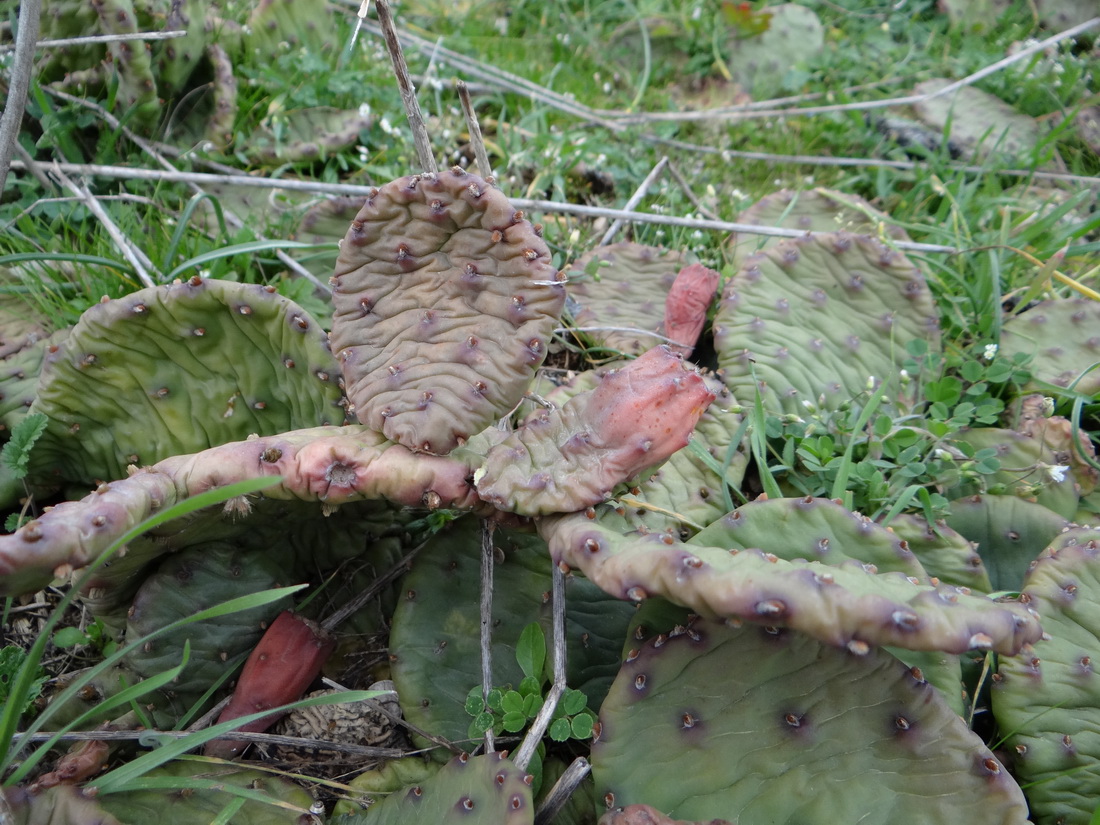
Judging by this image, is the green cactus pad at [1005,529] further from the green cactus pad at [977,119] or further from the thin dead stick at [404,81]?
the green cactus pad at [977,119]

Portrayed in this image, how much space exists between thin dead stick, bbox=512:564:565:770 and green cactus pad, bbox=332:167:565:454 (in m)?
0.32

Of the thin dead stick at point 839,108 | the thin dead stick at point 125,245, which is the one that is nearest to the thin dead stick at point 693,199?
the thin dead stick at point 839,108

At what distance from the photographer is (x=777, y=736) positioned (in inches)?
45.4

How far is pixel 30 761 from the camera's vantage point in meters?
1.04

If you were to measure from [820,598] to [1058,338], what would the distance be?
1513 mm

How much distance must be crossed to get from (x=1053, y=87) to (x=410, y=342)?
3.06 meters

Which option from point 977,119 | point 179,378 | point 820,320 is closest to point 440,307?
point 179,378

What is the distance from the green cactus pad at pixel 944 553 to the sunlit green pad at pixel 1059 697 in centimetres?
9

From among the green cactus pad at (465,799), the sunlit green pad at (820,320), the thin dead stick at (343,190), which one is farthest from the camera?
the thin dead stick at (343,190)

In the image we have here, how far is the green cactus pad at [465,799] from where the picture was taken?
1.06m

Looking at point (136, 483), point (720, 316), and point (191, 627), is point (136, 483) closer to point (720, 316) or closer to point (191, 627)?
point (191, 627)

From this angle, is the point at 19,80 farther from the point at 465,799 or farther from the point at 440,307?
the point at 465,799

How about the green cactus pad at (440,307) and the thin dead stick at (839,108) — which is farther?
the thin dead stick at (839,108)

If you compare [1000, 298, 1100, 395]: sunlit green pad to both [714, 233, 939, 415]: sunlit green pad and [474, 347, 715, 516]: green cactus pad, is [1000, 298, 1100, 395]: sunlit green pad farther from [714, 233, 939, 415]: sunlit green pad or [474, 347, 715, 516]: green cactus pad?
[474, 347, 715, 516]: green cactus pad
